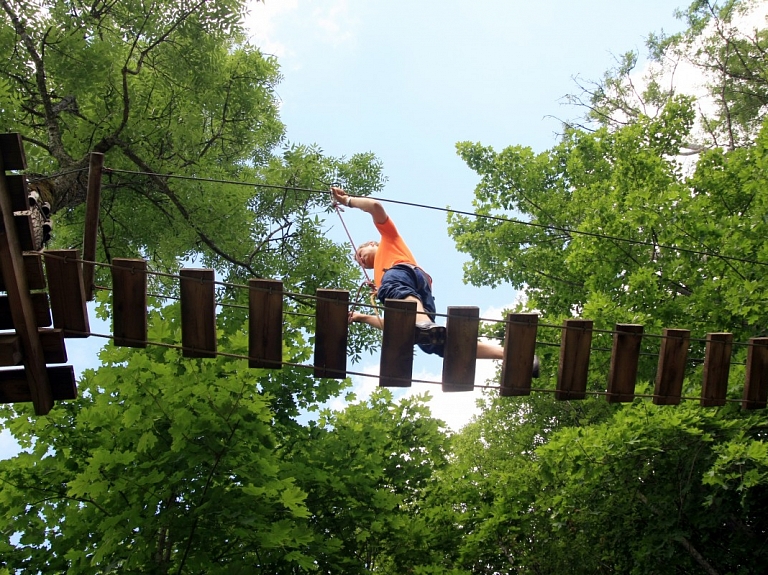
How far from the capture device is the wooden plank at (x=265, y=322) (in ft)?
11.6

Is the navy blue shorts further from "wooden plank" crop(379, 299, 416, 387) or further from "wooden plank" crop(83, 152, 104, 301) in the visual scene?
"wooden plank" crop(83, 152, 104, 301)

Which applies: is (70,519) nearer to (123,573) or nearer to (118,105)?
(123,573)

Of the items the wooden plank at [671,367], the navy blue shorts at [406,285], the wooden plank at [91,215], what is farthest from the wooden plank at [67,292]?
the wooden plank at [671,367]

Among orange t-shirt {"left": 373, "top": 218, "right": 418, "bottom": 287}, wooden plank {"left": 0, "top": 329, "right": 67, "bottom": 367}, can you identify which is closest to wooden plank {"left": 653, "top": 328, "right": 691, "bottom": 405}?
orange t-shirt {"left": 373, "top": 218, "right": 418, "bottom": 287}

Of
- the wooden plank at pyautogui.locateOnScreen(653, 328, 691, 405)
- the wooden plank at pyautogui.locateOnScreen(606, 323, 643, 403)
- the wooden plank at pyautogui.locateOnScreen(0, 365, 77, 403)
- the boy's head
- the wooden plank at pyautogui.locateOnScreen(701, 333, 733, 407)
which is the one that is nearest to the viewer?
the wooden plank at pyautogui.locateOnScreen(0, 365, 77, 403)

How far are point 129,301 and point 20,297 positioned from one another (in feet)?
1.78

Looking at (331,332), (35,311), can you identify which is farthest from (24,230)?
(331,332)

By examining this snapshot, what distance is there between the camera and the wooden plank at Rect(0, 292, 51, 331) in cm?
342

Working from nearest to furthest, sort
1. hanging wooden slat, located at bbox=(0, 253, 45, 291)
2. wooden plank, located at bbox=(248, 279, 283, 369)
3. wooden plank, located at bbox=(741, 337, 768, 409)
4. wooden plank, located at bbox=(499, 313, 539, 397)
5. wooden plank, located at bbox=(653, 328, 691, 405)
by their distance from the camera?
1. hanging wooden slat, located at bbox=(0, 253, 45, 291)
2. wooden plank, located at bbox=(248, 279, 283, 369)
3. wooden plank, located at bbox=(499, 313, 539, 397)
4. wooden plank, located at bbox=(653, 328, 691, 405)
5. wooden plank, located at bbox=(741, 337, 768, 409)

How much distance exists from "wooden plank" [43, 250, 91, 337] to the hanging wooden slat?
38 mm

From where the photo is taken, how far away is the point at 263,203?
419 inches

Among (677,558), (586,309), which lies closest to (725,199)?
(586,309)

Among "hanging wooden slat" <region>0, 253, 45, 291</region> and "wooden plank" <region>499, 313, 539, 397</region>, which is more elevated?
"hanging wooden slat" <region>0, 253, 45, 291</region>

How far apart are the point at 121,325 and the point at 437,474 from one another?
8603 mm
